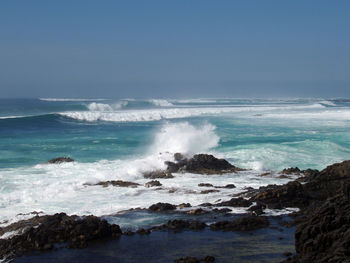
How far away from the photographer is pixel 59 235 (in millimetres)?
8812

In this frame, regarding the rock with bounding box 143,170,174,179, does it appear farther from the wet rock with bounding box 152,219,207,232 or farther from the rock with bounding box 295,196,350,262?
the rock with bounding box 295,196,350,262

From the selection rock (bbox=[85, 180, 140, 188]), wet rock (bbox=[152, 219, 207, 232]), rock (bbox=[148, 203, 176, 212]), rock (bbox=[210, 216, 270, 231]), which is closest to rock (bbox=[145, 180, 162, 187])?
rock (bbox=[85, 180, 140, 188])

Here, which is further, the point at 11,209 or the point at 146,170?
the point at 146,170

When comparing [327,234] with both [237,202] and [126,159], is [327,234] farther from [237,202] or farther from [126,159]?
[126,159]

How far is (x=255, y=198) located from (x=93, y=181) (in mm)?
6058

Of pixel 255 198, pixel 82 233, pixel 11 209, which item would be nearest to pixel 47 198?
pixel 11 209

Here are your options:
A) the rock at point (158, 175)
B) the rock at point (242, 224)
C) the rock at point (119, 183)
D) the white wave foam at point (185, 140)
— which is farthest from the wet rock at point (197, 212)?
the white wave foam at point (185, 140)

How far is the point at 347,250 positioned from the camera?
561cm

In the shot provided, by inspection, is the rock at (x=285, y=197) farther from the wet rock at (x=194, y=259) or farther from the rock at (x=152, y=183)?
the wet rock at (x=194, y=259)

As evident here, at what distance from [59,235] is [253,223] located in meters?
4.11

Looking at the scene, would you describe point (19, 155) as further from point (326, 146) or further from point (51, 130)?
point (326, 146)

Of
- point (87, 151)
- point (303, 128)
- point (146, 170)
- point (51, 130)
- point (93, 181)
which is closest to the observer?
point (93, 181)

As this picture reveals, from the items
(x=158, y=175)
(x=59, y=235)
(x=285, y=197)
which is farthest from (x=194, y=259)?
(x=158, y=175)

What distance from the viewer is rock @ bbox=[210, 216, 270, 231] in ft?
30.5
